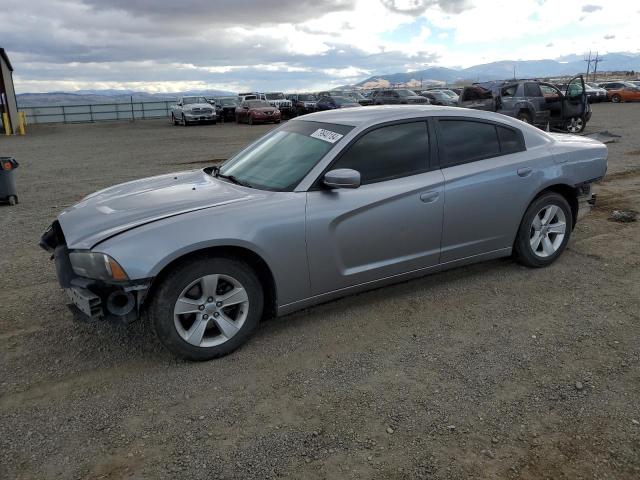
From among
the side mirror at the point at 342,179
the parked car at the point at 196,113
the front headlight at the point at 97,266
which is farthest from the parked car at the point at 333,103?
the front headlight at the point at 97,266

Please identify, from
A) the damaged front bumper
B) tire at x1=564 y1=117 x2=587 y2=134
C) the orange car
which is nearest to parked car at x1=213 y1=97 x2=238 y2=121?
tire at x1=564 y1=117 x2=587 y2=134

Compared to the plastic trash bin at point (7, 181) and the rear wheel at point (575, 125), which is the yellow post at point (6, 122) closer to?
the plastic trash bin at point (7, 181)

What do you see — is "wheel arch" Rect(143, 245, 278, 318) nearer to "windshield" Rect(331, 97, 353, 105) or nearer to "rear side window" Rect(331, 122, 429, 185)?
"rear side window" Rect(331, 122, 429, 185)

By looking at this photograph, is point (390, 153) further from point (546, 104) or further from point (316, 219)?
point (546, 104)

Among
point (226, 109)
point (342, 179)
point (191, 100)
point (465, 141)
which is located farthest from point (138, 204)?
point (191, 100)

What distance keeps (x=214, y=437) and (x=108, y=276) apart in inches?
45.6

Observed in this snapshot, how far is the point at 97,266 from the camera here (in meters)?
3.14

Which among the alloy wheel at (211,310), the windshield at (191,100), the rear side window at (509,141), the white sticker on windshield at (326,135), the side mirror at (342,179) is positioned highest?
the windshield at (191,100)

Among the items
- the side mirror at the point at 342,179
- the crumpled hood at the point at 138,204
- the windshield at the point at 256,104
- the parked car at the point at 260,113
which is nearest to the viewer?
the crumpled hood at the point at 138,204

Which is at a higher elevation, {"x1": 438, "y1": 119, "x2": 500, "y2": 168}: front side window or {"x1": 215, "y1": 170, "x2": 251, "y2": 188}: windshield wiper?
{"x1": 438, "y1": 119, "x2": 500, "y2": 168}: front side window

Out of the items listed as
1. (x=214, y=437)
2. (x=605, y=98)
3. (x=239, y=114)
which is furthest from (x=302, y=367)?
(x=605, y=98)

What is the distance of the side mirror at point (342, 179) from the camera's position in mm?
3559

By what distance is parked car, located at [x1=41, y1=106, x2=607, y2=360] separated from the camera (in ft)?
10.6

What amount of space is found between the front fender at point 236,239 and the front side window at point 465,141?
4.54ft
